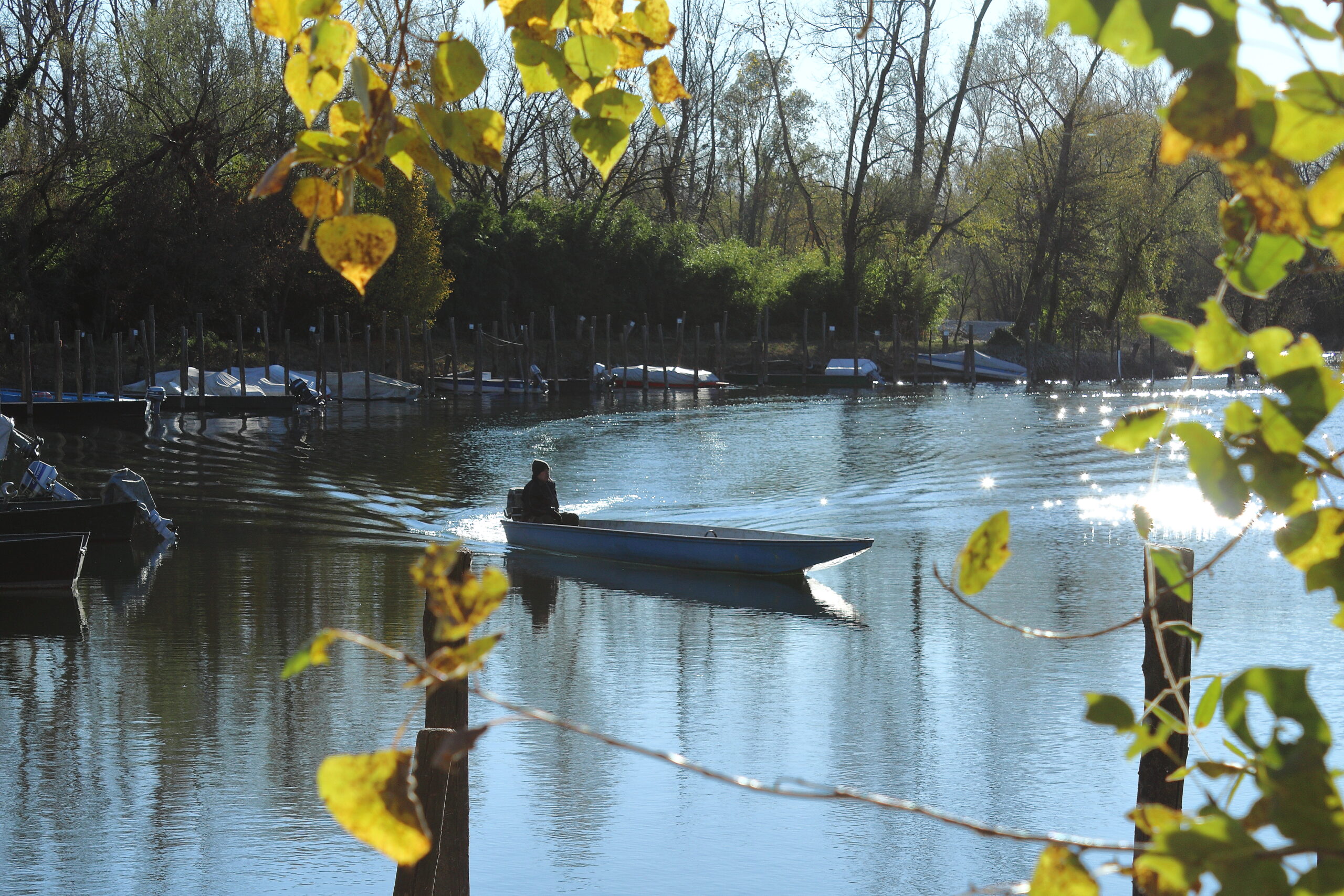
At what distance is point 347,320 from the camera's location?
47.5 meters

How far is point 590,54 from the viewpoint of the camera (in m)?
1.57

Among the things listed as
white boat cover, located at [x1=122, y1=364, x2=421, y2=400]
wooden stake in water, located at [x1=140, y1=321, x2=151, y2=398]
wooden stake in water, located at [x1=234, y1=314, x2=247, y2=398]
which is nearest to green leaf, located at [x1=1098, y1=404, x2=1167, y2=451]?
wooden stake in water, located at [x1=140, y1=321, x2=151, y2=398]

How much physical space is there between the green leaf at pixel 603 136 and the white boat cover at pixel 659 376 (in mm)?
50035

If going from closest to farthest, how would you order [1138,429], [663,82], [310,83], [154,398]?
[1138,429] < [310,83] < [663,82] < [154,398]

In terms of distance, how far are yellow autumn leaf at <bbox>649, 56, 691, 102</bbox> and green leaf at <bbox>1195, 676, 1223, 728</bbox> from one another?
0.98 m

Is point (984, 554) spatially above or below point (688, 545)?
above

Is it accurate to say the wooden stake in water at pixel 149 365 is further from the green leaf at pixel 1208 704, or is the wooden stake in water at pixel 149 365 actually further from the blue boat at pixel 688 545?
the green leaf at pixel 1208 704

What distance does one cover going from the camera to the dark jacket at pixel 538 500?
1734 cm

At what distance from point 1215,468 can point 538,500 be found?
1640cm

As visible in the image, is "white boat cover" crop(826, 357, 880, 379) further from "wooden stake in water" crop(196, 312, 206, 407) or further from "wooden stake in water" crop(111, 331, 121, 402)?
"wooden stake in water" crop(111, 331, 121, 402)

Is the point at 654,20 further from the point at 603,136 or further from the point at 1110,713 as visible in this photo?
the point at 1110,713

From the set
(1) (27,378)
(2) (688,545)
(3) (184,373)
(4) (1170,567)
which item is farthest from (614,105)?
(3) (184,373)

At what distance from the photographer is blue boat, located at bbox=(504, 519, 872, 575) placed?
15.3m

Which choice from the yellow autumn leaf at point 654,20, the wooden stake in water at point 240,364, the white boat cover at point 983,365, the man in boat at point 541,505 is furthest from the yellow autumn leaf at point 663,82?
the white boat cover at point 983,365
